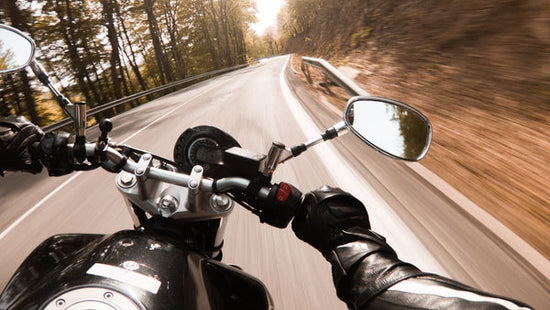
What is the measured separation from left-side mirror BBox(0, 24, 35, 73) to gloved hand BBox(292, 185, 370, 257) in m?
1.51

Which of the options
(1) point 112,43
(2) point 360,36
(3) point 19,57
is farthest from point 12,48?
(1) point 112,43

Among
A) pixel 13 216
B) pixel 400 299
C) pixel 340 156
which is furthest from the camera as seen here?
pixel 340 156

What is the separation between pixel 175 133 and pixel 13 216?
3.05 m

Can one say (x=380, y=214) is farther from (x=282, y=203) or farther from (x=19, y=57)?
(x=19, y=57)

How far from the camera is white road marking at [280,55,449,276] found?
75.0 inches

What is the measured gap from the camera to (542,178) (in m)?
2.51

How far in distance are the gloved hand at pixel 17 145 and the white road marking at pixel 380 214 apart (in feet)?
7.09

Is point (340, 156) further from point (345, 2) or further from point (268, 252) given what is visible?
point (345, 2)

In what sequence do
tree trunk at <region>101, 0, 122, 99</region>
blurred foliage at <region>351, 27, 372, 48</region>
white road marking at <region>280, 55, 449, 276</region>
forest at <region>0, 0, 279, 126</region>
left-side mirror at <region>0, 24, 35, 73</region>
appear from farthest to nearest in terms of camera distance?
tree trunk at <region>101, 0, 122, 99</region> → forest at <region>0, 0, 279, 126</region> → blurred foliage at <region>351, 27, 372, 48</region> → white road marking at <region>280, 55, 449, 276</region> → left-side mirror at <region>0, 24, 35, 73</region>

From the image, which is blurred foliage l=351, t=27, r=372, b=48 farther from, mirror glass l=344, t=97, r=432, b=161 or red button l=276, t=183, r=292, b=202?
red button l=276, t=183, r=292, b=202

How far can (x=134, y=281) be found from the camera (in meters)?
0.68

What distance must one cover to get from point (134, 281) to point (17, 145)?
0.82 metres

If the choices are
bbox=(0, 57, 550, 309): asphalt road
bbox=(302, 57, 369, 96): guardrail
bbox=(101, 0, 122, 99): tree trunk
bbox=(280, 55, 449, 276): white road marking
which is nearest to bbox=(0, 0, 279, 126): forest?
bbox=(101, 0, 122, 99): tree trunk

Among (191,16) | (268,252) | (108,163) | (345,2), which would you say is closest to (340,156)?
(268,252)
